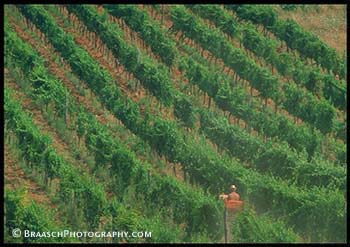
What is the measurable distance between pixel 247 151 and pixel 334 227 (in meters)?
4.58

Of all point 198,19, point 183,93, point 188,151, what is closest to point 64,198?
point 188,151

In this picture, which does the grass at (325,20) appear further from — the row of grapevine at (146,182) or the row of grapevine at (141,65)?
the row of grapevine at (146,182)

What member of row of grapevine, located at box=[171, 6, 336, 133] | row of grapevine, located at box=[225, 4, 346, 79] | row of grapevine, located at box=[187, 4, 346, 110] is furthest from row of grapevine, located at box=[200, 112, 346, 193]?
row of grapevine, located at box=[225, 4, 346, 79]

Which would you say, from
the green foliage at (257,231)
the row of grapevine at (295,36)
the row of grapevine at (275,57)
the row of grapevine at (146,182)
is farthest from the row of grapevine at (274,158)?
the row of grapevine at (295,36)

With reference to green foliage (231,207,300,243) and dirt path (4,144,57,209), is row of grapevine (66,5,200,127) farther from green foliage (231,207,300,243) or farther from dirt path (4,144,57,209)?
green foliage (231,207,300,243)

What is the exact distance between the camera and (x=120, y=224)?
70.8 feet

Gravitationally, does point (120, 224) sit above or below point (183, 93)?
below

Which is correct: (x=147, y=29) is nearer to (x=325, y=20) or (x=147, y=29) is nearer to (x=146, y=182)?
(x=325, y=20)

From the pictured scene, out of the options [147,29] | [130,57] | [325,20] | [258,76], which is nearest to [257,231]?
[258,76]

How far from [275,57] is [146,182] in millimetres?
11215

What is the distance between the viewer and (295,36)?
114 feet

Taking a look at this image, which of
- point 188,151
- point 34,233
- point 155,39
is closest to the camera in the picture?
point 34,233

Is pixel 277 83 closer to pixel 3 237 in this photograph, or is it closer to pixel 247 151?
pixel 247 151

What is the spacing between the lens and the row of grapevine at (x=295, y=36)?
109 feet
